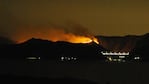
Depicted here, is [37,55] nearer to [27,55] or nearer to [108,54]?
[27,55]

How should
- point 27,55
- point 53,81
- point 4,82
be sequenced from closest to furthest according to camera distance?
point 4,82 → point 53,81 → point 27,55

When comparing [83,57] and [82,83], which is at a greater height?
[83,57]

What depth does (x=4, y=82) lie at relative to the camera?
31344 mm

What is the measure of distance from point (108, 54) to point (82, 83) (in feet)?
504

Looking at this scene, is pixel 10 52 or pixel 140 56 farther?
pixel 140 56

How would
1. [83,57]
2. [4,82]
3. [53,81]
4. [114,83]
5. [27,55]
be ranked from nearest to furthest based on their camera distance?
[4,82], [53,81], [114,83], [27,55], [83,57]

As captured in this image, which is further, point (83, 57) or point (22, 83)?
point (83, 57)

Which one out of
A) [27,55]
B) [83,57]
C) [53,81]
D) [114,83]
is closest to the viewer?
[53,81]

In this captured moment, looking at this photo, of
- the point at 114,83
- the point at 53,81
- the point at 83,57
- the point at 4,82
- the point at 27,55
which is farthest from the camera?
the point at 83,57

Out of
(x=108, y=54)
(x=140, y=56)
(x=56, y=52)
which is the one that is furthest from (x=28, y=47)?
(x=140, y=56)

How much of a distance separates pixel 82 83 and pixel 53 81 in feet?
8.37

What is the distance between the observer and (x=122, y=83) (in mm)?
48469

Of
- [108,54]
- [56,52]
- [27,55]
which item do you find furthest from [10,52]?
[108,54]

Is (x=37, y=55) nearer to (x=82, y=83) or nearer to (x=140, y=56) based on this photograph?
(x=140, y=56)
